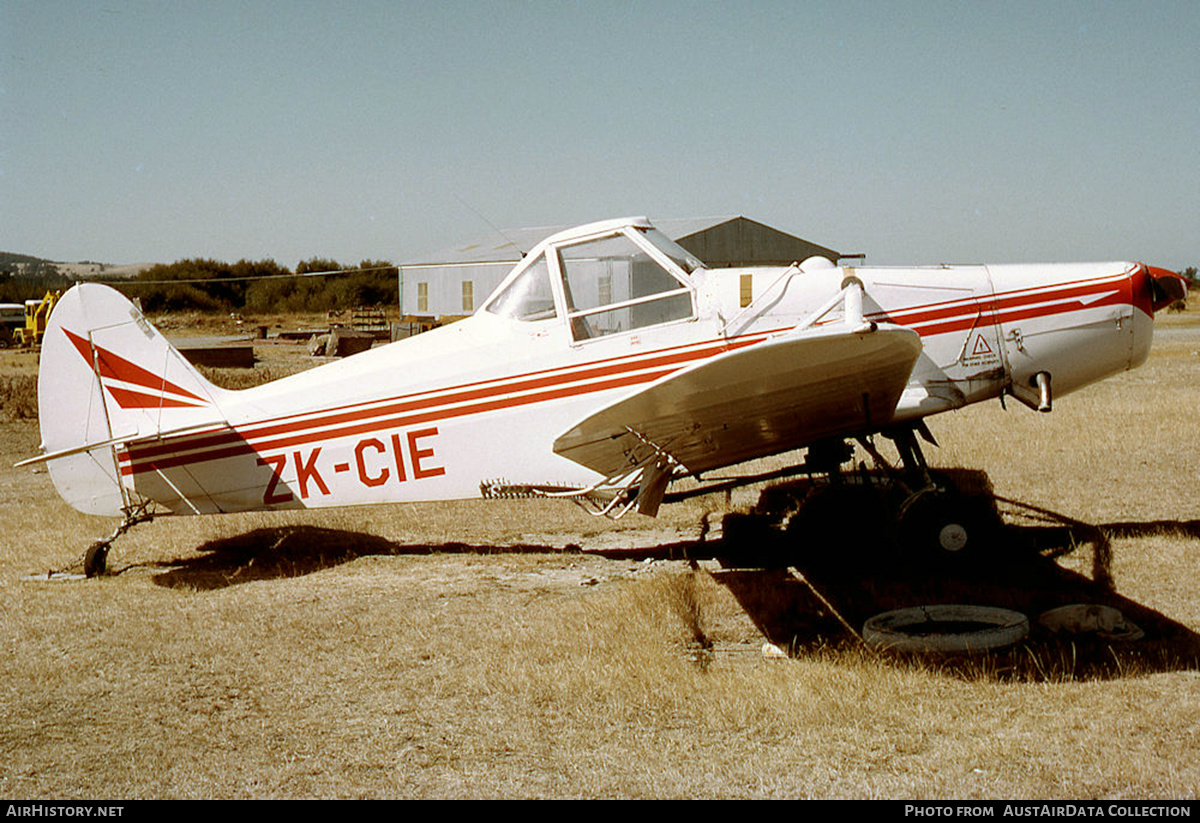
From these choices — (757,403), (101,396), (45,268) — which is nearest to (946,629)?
(757,403)

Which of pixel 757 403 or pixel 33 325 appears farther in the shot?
pixel 33 325

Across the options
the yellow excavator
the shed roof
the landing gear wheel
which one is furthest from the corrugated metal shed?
the landing gear wheel

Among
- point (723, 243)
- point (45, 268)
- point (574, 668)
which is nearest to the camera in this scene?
point (574, 668)

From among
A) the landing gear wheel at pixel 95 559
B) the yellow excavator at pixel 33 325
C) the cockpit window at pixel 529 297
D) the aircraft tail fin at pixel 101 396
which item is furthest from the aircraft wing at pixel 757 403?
the yellow excavator at pixel 33 325

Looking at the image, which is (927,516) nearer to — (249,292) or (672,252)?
(672,252)

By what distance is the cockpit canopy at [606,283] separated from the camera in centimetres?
683

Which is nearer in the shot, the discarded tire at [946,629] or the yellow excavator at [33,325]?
the discarded tire at [946,629]

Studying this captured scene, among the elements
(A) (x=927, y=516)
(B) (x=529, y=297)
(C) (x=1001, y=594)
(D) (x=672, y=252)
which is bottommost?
(C) (x=1001, y=594)

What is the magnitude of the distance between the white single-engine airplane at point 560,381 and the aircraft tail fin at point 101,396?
0.05 feet

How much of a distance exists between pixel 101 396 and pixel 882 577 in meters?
6.11

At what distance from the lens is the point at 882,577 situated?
23.5 feet

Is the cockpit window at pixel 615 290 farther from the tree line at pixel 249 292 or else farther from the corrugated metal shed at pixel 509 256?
the tree line at pixel 249 292

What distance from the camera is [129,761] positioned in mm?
4523

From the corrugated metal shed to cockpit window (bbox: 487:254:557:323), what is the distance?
2473cm
